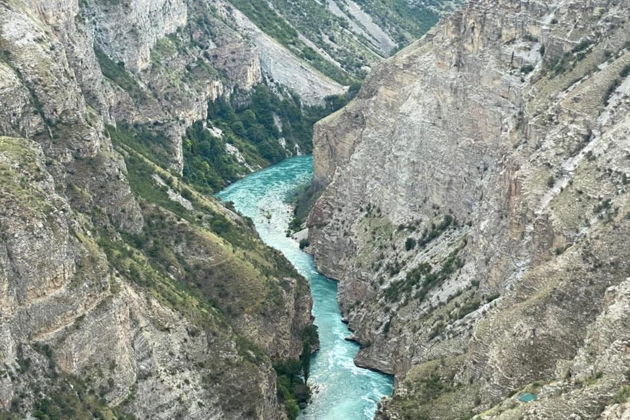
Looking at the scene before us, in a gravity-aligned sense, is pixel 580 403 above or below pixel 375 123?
above

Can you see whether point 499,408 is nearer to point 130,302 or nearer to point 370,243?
point 130,302

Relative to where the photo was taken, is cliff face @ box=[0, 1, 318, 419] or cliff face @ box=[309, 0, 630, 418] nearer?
cliff face @ box=[309, 0, 630, 418]

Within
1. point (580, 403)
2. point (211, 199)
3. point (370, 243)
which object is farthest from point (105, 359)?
point (211, 199)

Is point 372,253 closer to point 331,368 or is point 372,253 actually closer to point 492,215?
point 331,368

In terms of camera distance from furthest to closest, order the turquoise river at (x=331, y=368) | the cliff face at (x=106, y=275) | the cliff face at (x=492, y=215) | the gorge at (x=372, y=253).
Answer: the turquoise river at (x=331, y=368) → the cliff face at (x=106, y=275) → the gorge at (x=372, y=253) → the cliff face at (x=492, y=215)

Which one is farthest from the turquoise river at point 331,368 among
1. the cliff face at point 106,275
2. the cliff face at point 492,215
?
the cliff face at point 106,275

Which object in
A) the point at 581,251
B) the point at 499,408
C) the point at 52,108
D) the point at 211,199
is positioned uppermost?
the point at 581,251

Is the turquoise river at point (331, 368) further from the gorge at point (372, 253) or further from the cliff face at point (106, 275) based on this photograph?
the cliff face at point (106, 275)

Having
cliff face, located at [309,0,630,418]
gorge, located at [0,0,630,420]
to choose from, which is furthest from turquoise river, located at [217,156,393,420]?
cliff face, located at [309,0,630,418]

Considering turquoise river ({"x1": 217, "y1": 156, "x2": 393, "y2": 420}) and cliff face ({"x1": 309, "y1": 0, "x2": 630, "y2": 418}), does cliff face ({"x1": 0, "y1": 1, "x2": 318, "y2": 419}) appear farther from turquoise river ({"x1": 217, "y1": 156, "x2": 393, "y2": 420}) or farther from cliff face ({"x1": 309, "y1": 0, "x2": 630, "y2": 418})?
cliff face ({"x1": 309, "y1": 0, "x2": 630, "y2": 418})
